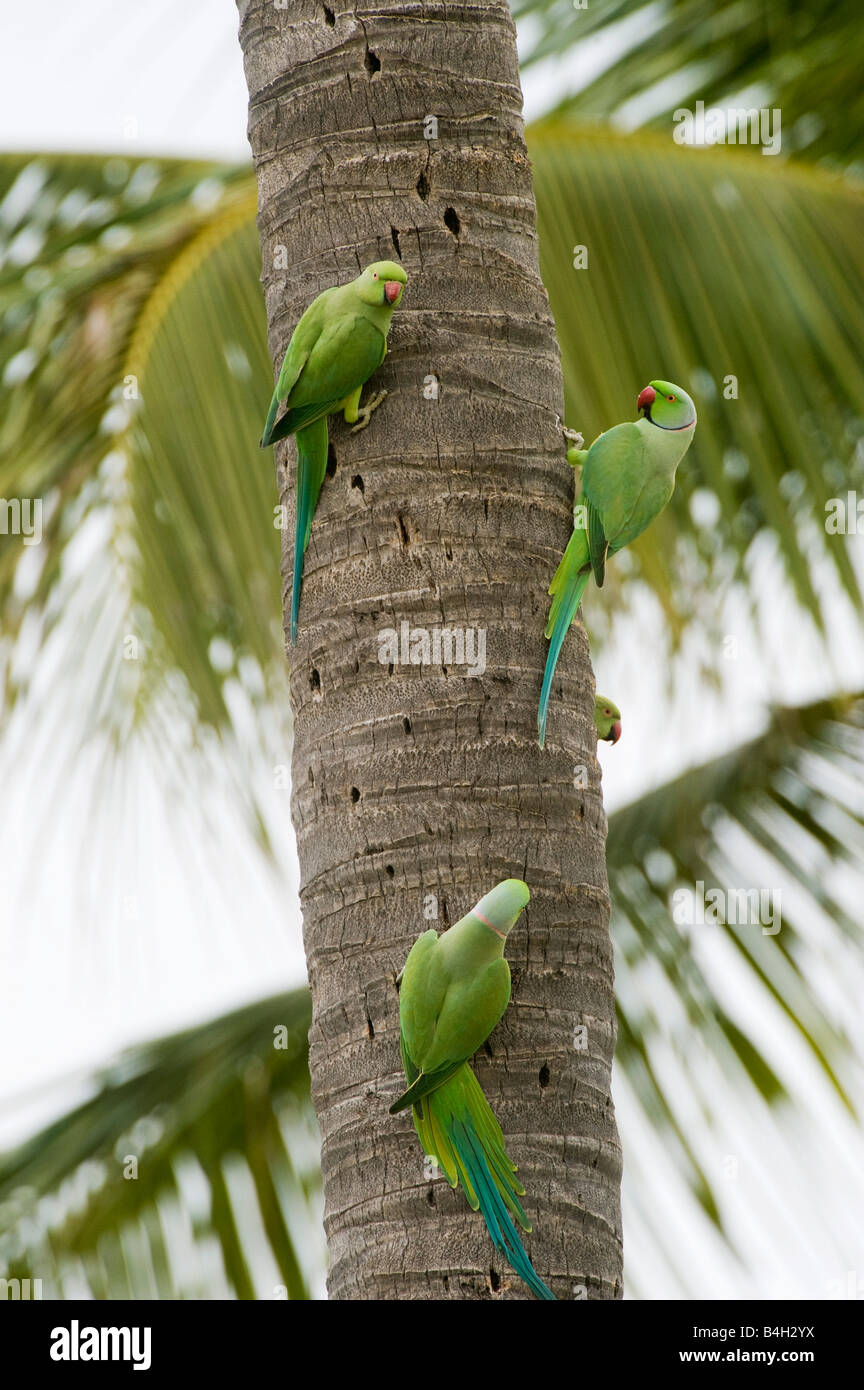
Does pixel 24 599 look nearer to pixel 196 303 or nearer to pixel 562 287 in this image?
pixel 196 303

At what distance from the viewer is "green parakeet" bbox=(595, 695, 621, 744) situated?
7.11 ft

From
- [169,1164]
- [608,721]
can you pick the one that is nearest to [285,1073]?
[169,1164]

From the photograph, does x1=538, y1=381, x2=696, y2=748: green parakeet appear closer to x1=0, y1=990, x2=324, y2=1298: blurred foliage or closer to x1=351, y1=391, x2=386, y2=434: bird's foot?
x1=351, y1=391, x2=386, y2=434: bird's foot

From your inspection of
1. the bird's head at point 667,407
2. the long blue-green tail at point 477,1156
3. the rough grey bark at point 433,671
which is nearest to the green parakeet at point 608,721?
the rough grey bark at point 433,671

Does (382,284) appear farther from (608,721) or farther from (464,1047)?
(464,1047)

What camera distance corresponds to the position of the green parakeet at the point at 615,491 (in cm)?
182

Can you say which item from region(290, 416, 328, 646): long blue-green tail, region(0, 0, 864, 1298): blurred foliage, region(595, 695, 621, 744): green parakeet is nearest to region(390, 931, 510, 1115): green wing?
region(290, 416, 328, 646): long blue-green tail

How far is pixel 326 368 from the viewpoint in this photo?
1817mm

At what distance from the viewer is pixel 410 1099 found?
163 cm

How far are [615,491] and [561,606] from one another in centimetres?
18

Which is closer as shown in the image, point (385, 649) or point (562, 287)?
point (385, 649)
